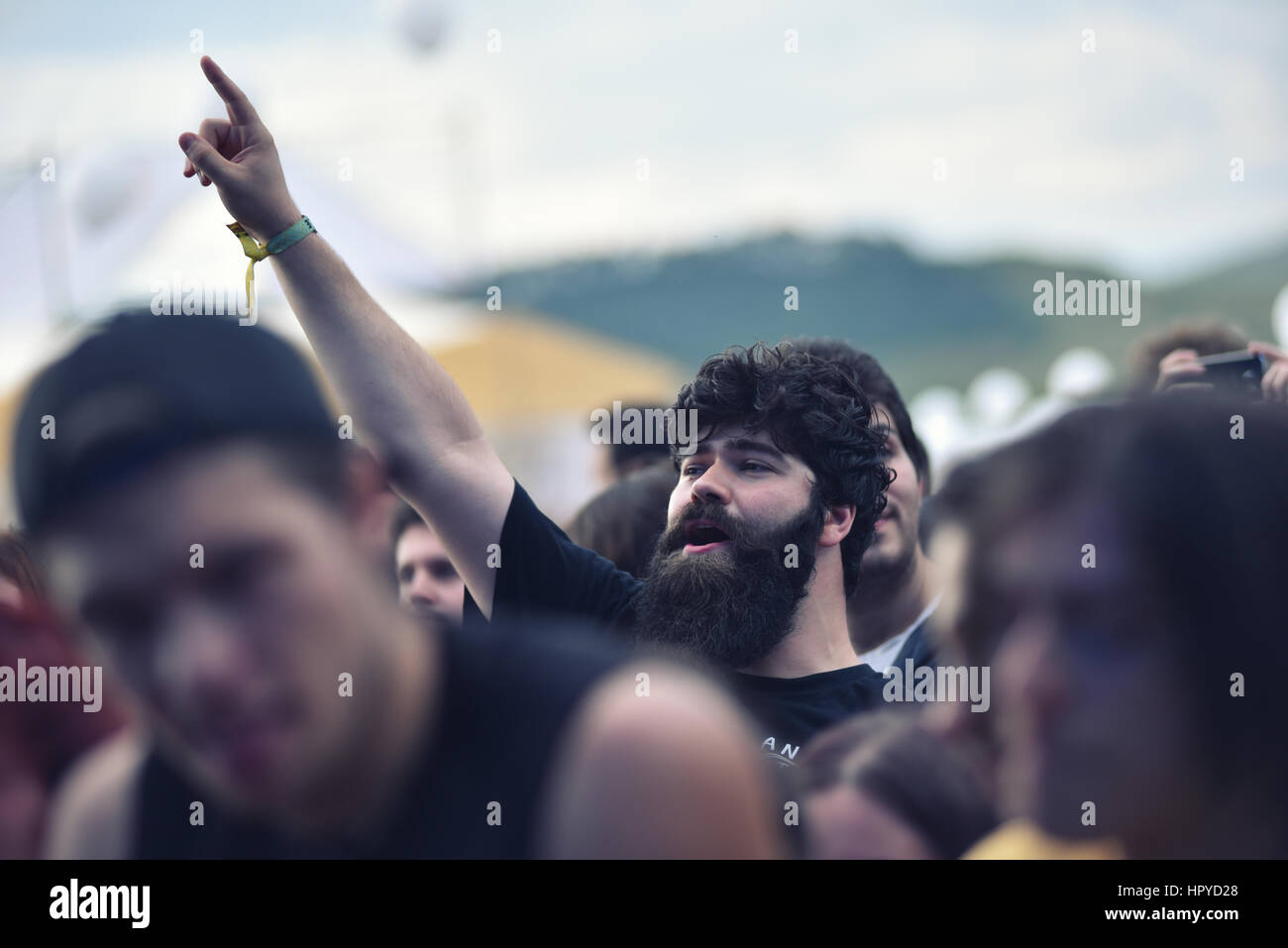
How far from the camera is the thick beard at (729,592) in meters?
2.53

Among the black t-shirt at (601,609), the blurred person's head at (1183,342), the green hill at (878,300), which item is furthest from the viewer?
the green hill at (878,300)

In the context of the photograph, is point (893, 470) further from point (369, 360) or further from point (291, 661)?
point (291, 661)

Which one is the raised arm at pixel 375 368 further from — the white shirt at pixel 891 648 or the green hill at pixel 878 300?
the green hill at pixel 878 300

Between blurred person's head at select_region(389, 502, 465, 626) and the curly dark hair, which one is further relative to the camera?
blurred person's head at select_region(389, 502, 465, 626)

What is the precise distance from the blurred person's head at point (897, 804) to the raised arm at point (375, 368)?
801mm

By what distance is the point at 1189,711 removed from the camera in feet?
3.86

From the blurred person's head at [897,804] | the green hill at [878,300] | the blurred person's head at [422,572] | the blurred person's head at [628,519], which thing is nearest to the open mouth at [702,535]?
the blurred person's head at [628,519]

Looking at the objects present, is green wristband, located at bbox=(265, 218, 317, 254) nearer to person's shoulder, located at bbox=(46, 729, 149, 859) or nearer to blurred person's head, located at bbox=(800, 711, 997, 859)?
person's shoulder, located at bbox=(46, 729, 149, 859)

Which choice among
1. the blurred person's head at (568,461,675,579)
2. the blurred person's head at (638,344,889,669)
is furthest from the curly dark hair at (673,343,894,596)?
the blurred person's head at (568,461,675,579)

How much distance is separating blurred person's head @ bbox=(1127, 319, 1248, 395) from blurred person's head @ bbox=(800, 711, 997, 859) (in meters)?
1.84

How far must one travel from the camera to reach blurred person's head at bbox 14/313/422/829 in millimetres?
1104

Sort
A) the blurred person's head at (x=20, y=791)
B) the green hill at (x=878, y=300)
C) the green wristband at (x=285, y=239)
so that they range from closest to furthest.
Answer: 1. the blurred person's head at (x=20, y=791)
2. the green wristband at (x=285, y=239)
3. the green hill at (x=878, y=300)

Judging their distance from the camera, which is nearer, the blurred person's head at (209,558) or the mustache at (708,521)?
the blurred person's head at (209,558)

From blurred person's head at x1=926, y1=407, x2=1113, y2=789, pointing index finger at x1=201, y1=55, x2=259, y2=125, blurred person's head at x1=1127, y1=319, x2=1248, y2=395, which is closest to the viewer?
blurred person's head at x1=926, y1=407, x2=1113, y2=789
